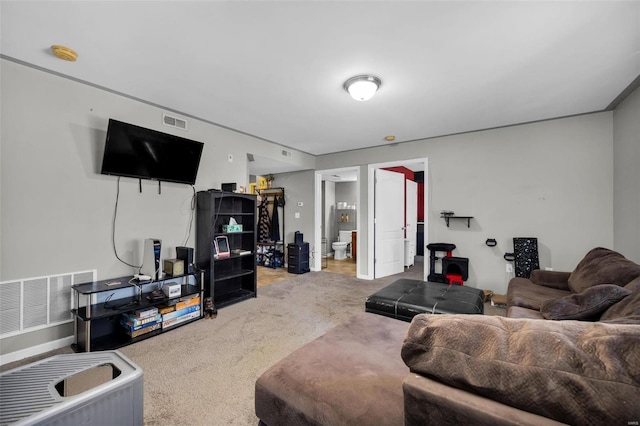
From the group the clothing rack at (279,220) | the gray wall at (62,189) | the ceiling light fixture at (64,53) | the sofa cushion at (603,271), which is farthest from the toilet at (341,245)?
the ceiling light fixture at (64,53)

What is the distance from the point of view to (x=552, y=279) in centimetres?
281

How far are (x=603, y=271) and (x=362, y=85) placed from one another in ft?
8.31

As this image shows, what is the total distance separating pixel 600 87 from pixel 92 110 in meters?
5.13

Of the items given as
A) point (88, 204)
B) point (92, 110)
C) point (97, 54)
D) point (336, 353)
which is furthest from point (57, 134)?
point (336, 353)

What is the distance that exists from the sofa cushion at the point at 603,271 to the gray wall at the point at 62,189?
421cm

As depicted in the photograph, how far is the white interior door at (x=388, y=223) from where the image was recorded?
5098 millimetres

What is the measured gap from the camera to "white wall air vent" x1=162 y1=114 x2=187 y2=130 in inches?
127

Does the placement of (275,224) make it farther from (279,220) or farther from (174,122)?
(174,122)

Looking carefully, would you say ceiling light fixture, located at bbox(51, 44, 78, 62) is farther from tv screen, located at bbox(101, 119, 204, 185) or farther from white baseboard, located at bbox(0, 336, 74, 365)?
white baseboard, located at bbox(0, 336, 74, 365)

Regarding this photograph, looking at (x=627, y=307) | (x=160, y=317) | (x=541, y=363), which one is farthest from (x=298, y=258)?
(x=541, y=363)

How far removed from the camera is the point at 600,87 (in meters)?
2.68

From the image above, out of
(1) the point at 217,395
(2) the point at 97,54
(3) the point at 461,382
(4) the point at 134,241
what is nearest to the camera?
(3) the point at 461,382

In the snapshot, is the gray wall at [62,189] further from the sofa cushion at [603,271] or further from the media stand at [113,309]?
the sofa cushion at [603,271]

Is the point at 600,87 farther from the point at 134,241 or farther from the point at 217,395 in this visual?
the point at 134,241
